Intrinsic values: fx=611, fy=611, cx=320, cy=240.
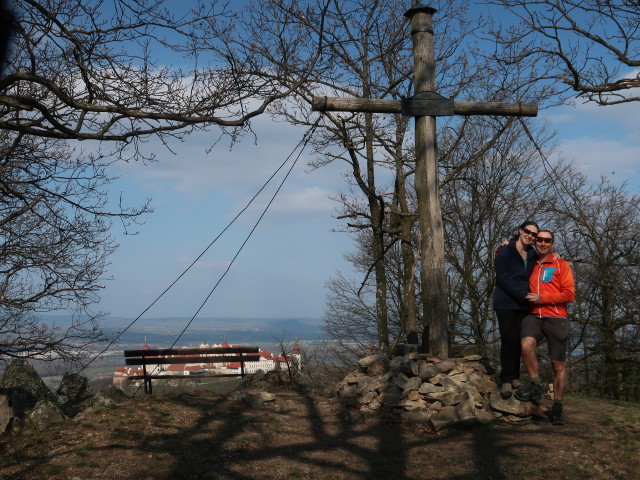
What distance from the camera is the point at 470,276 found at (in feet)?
58.6

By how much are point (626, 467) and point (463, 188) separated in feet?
44.3

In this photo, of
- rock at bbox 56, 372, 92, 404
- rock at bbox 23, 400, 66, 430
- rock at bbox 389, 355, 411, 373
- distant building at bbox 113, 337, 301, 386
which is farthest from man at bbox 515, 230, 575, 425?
rock at bbox 56, 372, 92, 404

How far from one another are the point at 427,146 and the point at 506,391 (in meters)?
3.32

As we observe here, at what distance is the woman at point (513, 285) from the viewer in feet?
23.1

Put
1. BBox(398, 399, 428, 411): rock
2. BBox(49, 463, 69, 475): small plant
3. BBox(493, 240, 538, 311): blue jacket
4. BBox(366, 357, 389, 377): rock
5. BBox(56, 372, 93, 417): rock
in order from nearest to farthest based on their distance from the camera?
BBox(49, 463, 69, 475): small plant → BBox(493, 240, 538, 311): blue jacket → BBox(398, 399, 428, 411): rock → BBox(366, 357, 389, 377): rock → BBox(56, 372, 93, 417): rock

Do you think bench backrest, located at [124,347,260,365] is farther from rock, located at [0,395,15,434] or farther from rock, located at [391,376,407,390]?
rock, located at [391,376,407,390]

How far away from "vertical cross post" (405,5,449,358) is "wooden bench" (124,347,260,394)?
5.34 meters

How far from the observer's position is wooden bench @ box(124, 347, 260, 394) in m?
12.0

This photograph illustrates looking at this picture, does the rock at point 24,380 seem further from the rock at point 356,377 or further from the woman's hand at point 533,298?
the woman's hand at point 533,298

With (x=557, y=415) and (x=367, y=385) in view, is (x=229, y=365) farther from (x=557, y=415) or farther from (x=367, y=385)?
(x=557, y=415)

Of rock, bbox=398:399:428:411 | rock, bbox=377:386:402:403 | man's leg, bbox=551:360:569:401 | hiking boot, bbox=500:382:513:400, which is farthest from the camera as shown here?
rock, bbox=377:386:402:403

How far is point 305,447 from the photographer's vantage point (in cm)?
666

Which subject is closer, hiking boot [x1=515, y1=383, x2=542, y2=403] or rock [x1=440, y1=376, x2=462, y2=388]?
hiking boot [x1=515, y1=383, x2=542, y2=403]

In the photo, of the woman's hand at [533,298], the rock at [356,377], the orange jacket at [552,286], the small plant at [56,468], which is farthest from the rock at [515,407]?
the small plant at [56,468]
